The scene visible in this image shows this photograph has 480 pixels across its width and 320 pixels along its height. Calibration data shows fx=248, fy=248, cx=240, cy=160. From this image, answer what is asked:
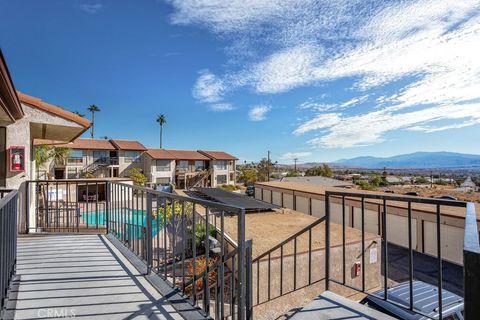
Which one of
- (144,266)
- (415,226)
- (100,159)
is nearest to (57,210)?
(144,266)

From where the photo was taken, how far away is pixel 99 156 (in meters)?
28.4

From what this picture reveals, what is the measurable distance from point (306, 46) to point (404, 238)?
10.2m

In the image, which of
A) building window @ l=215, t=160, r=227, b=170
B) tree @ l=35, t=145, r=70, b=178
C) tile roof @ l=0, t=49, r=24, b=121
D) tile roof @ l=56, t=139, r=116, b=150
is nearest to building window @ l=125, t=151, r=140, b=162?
tile roof @ l=56, t=139, r=116, b=150

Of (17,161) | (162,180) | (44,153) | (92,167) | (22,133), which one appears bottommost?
(162,180)

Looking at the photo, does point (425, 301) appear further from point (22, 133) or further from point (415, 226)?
point (415, 226)

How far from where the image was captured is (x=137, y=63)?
11.2m

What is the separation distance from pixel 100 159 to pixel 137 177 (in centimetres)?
523

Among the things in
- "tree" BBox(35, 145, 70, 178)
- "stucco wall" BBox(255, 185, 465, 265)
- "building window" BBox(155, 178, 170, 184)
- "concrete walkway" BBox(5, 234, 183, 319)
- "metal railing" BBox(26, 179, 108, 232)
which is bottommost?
"stucco wall" BBox(255, 185, 465, 265)

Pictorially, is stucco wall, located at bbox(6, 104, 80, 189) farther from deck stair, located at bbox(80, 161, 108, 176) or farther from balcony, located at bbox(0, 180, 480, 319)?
deck stair, located at bbox(80, 161, 108, 176)

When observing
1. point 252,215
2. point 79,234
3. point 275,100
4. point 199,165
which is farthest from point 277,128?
point 79,234

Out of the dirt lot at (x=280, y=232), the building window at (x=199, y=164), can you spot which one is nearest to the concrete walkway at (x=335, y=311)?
the dirt lot at (x=280, y=232)

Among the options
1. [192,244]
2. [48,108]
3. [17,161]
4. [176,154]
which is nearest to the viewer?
[192,244]

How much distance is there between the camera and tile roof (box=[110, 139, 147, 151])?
97.2 feet

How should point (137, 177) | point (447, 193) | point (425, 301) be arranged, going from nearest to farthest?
point (425, 301), point (137, 177), point (447, 193)
